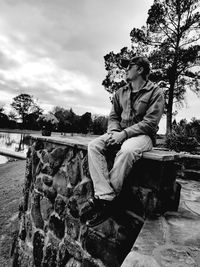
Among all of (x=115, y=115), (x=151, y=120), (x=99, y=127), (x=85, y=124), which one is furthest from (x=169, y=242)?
(x=85, y=124)

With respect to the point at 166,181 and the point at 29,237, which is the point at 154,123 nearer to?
the point at 166,181

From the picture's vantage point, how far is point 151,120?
71.7 inches

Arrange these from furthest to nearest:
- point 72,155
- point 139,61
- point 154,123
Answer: point 72,155 < point 139,61 < point 154,123

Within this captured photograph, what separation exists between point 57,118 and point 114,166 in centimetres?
1681

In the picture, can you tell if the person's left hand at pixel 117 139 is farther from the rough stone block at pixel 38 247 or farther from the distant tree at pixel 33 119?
the distant tree at pixel 33 119

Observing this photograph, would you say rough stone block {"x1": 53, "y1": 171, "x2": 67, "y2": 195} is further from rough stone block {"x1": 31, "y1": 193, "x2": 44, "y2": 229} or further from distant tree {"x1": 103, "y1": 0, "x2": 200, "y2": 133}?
distant tree {"x1": 103, "y1": 0, "x2": 200, "y2": 133}

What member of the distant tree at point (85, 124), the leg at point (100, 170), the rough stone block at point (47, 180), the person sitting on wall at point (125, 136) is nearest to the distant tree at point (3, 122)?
the distant tree at point (85, 124)

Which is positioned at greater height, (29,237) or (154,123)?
(154,123)

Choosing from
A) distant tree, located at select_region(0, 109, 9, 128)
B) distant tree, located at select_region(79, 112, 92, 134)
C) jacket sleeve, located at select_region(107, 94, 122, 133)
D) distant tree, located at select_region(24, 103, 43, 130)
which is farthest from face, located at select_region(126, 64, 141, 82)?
distant tree, located at select_region(0, 109, 9, 128)

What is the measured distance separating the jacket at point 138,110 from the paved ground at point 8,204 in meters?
2.92

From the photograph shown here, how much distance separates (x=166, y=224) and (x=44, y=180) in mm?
1668

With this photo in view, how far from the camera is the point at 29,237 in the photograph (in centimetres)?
276

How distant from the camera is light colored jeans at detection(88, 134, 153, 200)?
60.6 inches

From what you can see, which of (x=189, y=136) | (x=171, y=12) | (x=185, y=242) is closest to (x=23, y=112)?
(x=171, y=12)
